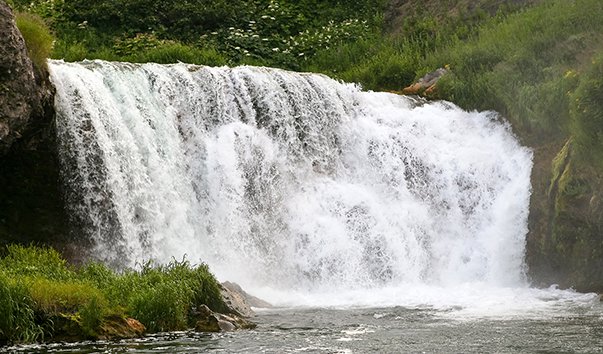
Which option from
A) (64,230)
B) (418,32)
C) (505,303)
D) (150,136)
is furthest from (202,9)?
(505,303)

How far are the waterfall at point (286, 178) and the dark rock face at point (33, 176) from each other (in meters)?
0.32

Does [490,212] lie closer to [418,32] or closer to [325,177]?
[325,177]

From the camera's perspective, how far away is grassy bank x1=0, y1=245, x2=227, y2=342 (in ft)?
41.2

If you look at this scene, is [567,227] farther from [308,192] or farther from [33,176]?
[33,176]

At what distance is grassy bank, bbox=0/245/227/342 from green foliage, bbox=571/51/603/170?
8.08 metres

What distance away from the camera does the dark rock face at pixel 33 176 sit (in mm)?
16984

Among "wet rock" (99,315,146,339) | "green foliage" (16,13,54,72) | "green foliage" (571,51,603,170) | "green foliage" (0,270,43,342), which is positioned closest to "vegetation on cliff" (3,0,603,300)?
"green foliage" (571,51,603,170)

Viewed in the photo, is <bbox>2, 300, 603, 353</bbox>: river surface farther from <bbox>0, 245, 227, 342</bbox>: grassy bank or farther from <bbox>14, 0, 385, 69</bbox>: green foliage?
<bbox>14, 0, 385, 69</bbox>: green foliage

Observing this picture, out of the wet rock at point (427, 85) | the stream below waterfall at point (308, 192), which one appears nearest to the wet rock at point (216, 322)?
the stream below waterfall at point (308, 192)

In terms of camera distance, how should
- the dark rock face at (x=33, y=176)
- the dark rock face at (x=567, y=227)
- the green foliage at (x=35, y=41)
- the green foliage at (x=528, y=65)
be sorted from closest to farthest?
the dark rock face at (x=33, y=176), the green foliage at (x=35, y=41), the dark rock face at (x=567, y=227), the green foliage at (x=528, y=65)

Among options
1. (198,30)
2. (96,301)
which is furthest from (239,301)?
(198,30)

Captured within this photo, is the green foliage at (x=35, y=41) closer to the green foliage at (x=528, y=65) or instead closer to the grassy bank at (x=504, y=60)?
the grassy bank at (x=504, y=60)

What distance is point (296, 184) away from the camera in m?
22.0

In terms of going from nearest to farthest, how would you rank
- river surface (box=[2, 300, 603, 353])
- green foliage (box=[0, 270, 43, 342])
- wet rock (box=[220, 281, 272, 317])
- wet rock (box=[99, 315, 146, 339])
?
river surface (box=[2, 300, 603, 353]) < green foliage (box=[0, 270, 43, 342]) < wet rock (box=[99, 315, 146, 339]) < wet rock (box=[220, 281, 272, 317])
